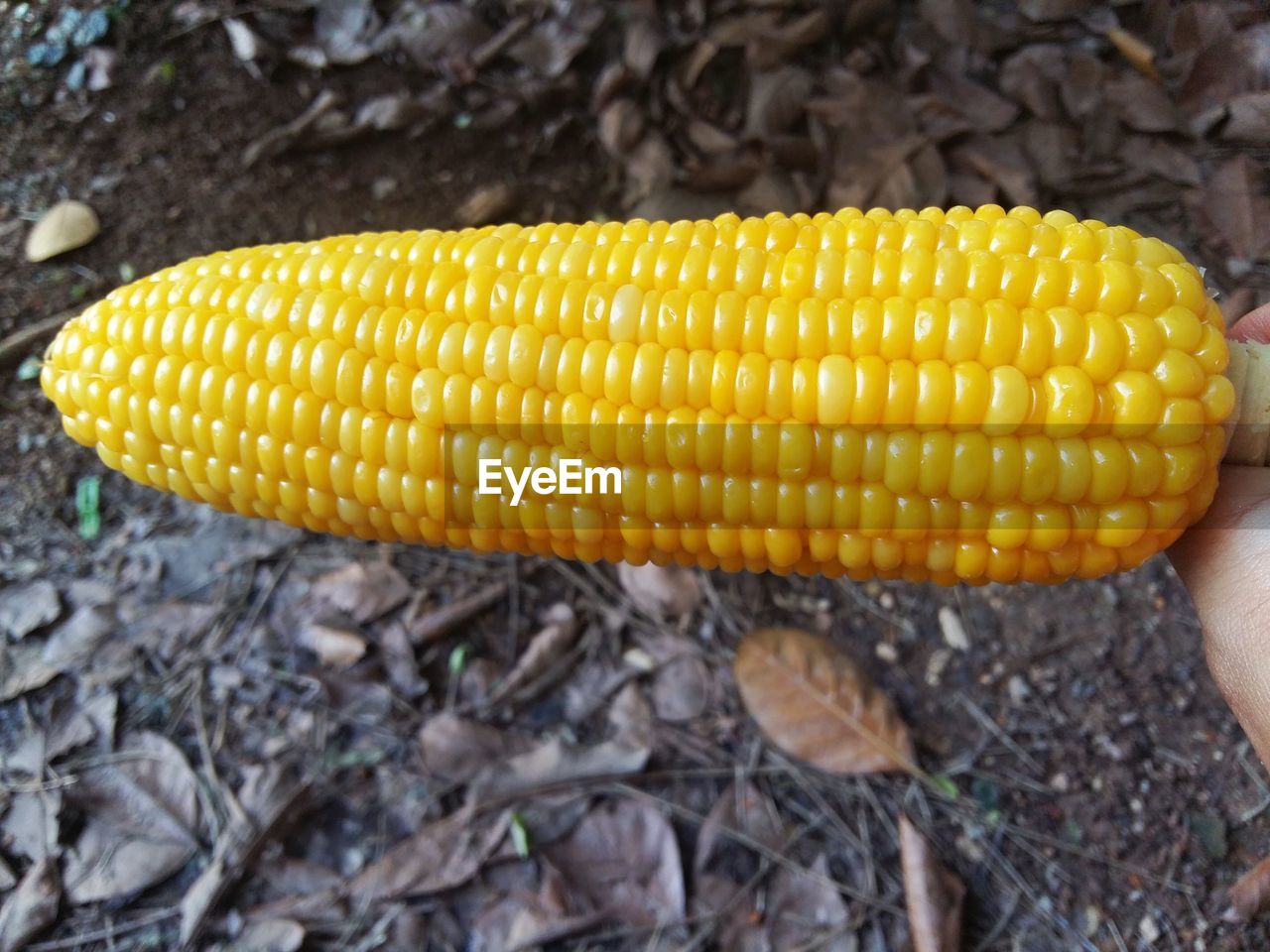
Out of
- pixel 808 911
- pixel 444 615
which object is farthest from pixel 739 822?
pixel 444 615

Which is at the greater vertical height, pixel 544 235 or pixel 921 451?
pixel 544 235

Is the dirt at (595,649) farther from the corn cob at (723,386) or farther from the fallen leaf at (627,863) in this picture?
the corn cob at (723,386)

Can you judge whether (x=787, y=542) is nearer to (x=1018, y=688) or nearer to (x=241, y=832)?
(x=1018, y=688)

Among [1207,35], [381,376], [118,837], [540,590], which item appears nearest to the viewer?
[381,376]

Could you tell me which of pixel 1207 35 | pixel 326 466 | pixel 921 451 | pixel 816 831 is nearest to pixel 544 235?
pixel 326 466

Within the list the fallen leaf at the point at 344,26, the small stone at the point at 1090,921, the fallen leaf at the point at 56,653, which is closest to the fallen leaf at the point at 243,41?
the fallen leaf at the point at 344,26

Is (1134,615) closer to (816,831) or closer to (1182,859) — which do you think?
(1182,859)
